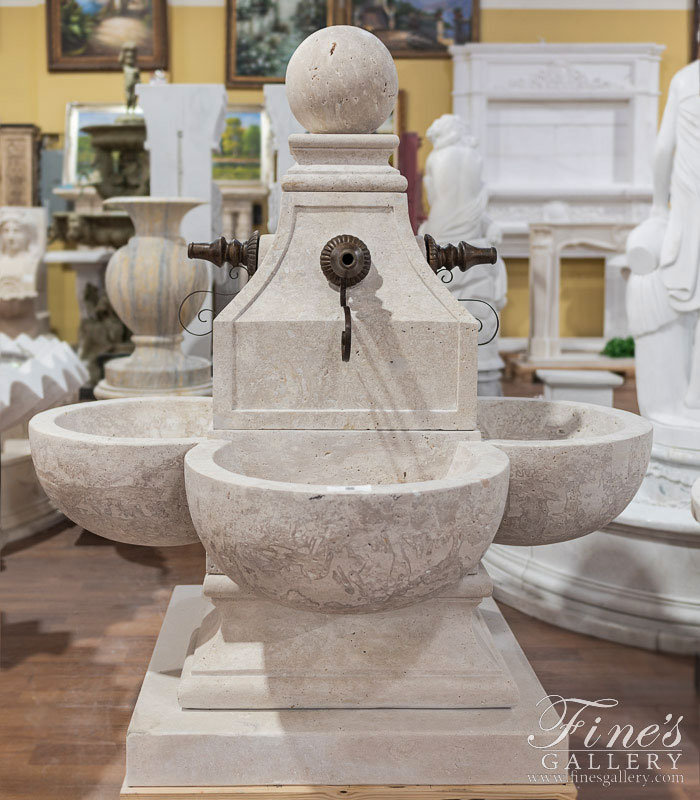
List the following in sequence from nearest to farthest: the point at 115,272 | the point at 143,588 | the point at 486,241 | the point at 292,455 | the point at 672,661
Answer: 1. the point at 292,455
2. the point at 672,661
3. the point at 143,588
4. the point at 115,272
5. the point at 486,241

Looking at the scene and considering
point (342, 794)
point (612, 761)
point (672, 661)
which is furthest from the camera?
point (672, 661)

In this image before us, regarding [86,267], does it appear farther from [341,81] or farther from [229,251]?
[341,81]

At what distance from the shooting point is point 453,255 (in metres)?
2.36

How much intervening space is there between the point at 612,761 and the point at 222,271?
14.2 ft

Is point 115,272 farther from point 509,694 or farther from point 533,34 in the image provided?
point 533,34

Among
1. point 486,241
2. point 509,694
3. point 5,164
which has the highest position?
point 5,164

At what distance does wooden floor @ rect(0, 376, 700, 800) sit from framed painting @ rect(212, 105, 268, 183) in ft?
24.3

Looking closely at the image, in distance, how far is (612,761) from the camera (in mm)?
2508

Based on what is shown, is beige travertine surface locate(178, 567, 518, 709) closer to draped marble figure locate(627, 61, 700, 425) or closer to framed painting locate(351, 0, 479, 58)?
draped marble figure locate(627, 61, 700, 425)

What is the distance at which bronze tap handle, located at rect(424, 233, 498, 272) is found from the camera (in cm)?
233

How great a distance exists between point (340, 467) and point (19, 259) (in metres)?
7.19

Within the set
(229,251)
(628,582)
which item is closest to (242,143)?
(628,582)

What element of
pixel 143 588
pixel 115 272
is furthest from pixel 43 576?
pixel 115 272

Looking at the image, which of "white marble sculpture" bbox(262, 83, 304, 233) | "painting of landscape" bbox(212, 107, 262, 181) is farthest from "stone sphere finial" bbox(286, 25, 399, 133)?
"painting of landscape" bbox(212, 107, 262, 181)
